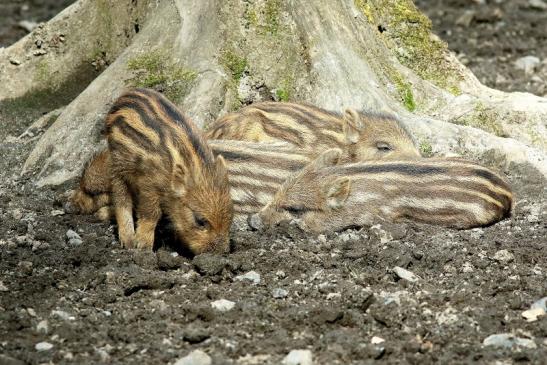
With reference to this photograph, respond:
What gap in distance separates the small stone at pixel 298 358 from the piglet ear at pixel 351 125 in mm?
2940

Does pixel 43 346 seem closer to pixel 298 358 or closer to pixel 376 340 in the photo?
pixel 298 358

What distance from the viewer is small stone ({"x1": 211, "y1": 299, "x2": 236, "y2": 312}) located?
4.48m

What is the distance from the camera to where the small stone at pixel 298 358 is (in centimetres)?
393

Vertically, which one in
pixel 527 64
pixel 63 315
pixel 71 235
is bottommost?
pixel 527 64

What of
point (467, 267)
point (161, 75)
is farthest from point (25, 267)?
point (467, 267)

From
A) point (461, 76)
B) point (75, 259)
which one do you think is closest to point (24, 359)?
point (75, 259)

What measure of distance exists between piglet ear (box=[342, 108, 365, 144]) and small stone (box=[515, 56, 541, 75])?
4.42 metres

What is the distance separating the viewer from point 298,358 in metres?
3.95

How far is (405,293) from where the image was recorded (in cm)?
466

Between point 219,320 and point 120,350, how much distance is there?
0.51 metres

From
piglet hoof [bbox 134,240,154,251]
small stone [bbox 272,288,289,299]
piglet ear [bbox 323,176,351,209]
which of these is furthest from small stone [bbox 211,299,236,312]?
piglet ear [bbox 323,176,351,209]

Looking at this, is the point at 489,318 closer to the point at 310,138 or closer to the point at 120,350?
the point at 120,350

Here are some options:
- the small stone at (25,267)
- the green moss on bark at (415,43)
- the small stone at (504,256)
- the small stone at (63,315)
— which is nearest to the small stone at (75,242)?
the small stone at (25,267)

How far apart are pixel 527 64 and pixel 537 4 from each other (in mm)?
3066
